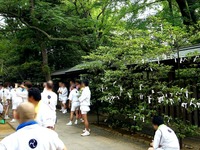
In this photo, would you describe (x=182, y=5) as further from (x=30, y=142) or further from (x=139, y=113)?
(x=30, y=142)

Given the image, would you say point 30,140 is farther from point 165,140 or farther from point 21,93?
point 21,93

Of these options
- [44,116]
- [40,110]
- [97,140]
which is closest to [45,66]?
[97,140]

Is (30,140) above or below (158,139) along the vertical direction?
above

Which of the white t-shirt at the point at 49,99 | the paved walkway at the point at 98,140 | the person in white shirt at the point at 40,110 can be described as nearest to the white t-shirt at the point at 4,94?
the paved walkway at the point at 98,140

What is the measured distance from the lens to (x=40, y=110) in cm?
604

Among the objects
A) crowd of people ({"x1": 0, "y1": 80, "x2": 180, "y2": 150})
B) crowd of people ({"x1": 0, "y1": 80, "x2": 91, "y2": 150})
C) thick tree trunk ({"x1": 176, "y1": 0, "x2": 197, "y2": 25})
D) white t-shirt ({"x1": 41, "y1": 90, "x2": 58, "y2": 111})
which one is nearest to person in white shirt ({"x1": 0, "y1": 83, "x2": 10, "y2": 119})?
crowd of people ({"x1": 0, "y1": 80, "x2": 91, "y2": 150})

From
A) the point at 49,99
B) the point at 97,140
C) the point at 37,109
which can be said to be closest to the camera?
the point at 37,109

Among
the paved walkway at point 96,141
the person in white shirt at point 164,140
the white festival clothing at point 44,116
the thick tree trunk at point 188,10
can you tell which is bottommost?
the paved walkway at point 96,141

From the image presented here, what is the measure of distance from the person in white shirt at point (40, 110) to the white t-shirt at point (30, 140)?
90.5 inches

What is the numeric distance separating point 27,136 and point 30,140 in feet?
0.17

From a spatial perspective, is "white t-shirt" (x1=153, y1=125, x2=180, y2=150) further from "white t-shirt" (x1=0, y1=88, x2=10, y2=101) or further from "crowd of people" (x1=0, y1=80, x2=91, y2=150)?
"white t-shirt" (x1=0, y1=88, x2=10, y2=101)

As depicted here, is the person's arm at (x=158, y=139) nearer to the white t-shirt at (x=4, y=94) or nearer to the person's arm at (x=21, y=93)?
the person's arm at (x=21, y=93)

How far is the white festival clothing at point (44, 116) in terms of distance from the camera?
6076mm

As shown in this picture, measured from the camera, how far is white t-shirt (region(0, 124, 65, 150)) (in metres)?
2.94
